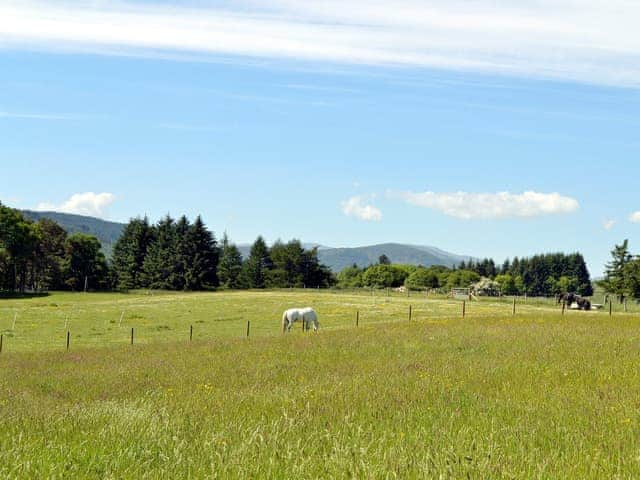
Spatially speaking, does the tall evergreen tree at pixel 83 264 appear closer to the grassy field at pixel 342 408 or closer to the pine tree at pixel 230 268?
the pine tree at pixel 230 268

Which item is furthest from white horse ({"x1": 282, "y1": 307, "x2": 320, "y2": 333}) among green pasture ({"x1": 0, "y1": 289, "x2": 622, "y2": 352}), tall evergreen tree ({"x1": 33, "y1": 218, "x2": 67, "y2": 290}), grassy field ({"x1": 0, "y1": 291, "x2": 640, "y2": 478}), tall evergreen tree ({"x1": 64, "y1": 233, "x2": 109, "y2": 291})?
tall evergreen tree ({"x1": 33, "y1": 218, "x2": 67, "y2": 290})

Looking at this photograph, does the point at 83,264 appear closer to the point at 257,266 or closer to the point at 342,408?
the point at 257,266

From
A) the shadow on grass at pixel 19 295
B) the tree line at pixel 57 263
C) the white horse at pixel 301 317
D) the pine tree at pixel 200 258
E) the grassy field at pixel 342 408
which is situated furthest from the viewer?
the pine tree at pixel 200 258

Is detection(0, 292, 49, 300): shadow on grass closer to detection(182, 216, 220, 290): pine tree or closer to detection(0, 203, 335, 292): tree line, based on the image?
detection(0, 203, 335, 292): tree line

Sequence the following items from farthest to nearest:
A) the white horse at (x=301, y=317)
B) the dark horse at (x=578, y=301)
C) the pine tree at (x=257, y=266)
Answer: the pine tree at (x=257, y=266) < the dark horse at (x=578, y=301) < the white horse at (x=301, y=317)

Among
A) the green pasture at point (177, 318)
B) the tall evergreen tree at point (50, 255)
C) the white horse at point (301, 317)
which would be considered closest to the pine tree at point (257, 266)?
the tall evergreen tree at point (50, 255)

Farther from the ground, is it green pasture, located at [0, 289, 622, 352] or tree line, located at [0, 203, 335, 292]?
tree line, located at [0, 203, 335, 292]

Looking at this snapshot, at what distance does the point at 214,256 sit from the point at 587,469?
426 feet

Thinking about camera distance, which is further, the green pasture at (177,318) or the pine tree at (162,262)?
the pine tree at (162,262)

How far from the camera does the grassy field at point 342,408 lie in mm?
7492

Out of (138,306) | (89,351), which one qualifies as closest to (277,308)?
(138,306)

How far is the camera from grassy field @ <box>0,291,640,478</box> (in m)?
7.49

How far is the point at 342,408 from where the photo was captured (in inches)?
479

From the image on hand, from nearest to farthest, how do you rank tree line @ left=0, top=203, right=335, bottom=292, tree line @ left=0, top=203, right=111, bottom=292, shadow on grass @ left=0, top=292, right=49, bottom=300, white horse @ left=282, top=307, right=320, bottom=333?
white horse @ left=282, top=307, right=320, bottom=333, shadow on grass @ left=0, top=292, right=49, bottom=300, tree line @ left=0, top=203, right=111, bottom=292, tree line @ left=0, top=203, right=335, bottom=292
